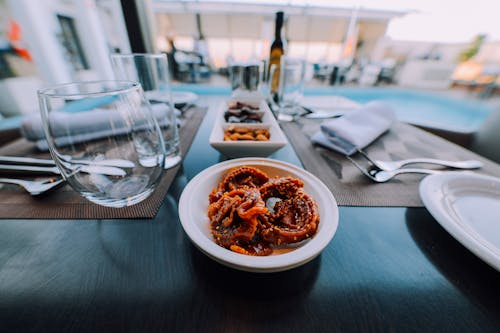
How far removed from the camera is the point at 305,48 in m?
8.36

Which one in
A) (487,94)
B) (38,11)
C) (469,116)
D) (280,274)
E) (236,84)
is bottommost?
(469,116)

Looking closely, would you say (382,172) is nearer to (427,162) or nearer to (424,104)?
(427,162)

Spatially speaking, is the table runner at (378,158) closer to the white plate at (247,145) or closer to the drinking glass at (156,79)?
the white plate at (247,145)

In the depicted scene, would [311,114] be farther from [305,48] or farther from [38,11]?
[305,48]

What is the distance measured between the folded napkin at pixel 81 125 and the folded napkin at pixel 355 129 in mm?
432

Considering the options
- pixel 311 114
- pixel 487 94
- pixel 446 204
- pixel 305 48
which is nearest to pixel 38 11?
pixel 311 114

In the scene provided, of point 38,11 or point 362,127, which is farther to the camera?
point 38,11

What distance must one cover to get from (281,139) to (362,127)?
30 cm

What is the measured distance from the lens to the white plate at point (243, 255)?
0.21 metres

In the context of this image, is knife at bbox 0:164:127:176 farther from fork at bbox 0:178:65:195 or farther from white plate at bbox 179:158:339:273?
white plate at bbox 179:158:339:273

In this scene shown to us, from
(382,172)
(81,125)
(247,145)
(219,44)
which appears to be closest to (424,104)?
(382,172)

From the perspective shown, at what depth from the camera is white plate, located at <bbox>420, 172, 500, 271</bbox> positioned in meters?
0.25

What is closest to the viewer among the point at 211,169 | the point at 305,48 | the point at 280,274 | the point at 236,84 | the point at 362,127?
the point at 280,274

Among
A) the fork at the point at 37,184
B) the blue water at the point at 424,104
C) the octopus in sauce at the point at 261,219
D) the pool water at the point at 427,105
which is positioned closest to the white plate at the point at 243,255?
the octopus in sauce at the point at 261,219
